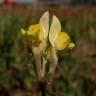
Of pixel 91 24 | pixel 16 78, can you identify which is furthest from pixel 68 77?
pixel 91 24

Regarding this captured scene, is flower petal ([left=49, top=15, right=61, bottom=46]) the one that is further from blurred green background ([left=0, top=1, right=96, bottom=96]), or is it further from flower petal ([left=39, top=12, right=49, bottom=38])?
blurred green background ([left=0, top=1, right=96, bottom=96])

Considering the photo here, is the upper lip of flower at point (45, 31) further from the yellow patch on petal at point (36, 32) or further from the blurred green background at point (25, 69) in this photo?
the blurred green background at point (25, 69)

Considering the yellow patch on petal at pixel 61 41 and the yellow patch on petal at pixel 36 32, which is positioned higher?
the yellow patch on petal at pixel 36 32

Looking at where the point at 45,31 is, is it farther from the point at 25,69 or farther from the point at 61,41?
the point at 25,69

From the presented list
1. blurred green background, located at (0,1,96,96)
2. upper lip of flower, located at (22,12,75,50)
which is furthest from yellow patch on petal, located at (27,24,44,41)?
blurred green background, located at (0,1,96,96)

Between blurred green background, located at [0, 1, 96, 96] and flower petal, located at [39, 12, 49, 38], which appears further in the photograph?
blurred green background, located at [0, 1, 96, 96]

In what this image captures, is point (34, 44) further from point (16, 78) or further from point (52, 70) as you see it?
point (16, 78)

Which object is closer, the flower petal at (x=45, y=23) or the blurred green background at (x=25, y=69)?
the flower petal at (x=45, y=23)

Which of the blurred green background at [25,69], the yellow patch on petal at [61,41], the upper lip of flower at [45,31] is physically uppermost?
the upper lip of flower at [45,31]

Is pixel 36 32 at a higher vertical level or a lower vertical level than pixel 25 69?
higher

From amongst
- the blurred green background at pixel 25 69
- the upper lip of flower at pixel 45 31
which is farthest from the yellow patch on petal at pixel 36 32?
the blurred green background at pixel 25 69

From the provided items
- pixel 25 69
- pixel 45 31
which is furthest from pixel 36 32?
pixel 25 69
